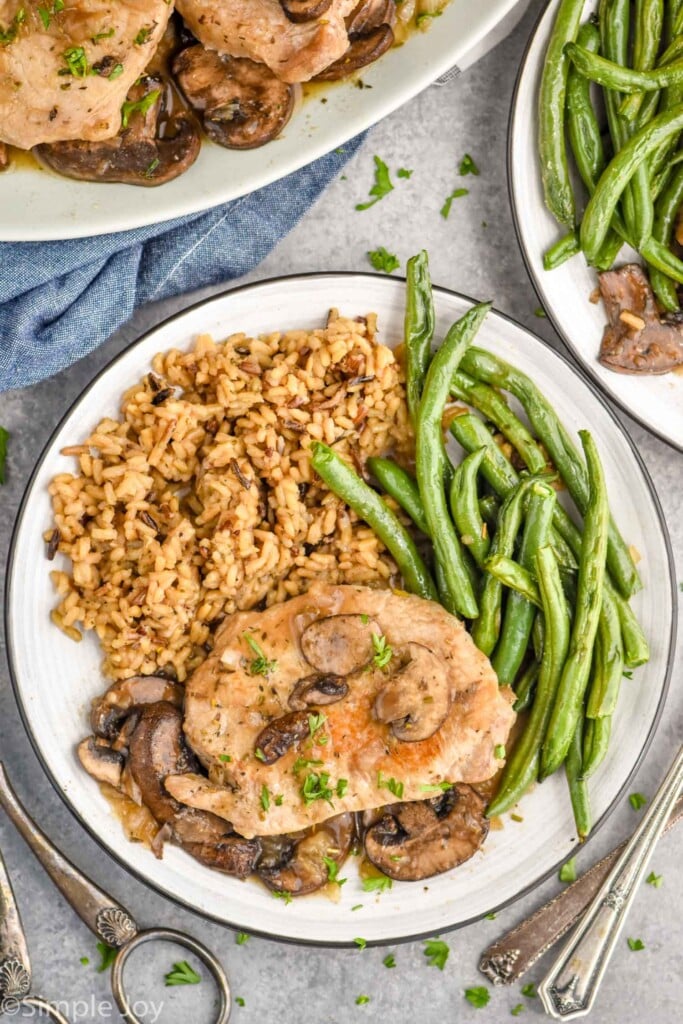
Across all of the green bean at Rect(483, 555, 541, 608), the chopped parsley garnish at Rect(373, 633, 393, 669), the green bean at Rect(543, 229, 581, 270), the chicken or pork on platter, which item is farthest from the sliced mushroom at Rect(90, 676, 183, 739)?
the green bean at Rect(543, 229, 581, 270)

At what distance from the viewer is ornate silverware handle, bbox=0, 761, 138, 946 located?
3.96m

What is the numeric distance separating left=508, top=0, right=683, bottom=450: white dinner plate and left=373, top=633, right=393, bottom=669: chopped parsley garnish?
153 cm

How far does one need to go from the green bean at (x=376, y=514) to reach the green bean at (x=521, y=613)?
0.34 meters

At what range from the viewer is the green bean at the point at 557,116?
12.6 ft

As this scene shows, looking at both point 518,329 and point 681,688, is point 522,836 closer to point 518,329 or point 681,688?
point 681,688

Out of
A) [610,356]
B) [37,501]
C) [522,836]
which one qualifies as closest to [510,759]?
[522,836]

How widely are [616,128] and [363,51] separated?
1.17 m

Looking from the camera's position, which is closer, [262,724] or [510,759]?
[262,724]

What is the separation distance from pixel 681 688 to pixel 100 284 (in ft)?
10.7

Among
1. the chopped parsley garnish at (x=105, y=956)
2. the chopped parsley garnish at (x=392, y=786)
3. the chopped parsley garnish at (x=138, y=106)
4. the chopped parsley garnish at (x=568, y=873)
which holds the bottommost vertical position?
the chopped parsley garnish at (x=105, y=956)

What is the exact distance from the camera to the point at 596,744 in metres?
3.94

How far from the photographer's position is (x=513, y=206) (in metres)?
3.98

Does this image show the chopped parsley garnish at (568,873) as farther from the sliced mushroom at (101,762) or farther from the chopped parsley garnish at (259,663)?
the sliced mushroom at (101,762)

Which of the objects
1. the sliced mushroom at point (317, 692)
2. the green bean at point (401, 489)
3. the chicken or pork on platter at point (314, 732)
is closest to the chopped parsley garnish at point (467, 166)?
the green bean at point (401, 489)
